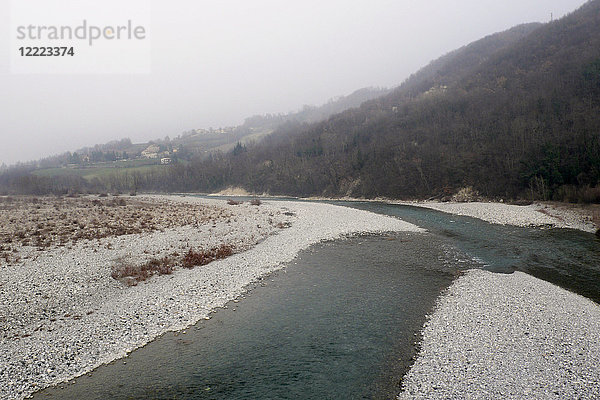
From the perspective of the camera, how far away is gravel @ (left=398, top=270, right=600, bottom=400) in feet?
26.5

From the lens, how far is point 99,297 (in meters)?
15.2

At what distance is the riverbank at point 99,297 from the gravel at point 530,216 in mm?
21068

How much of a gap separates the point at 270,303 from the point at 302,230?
1782 centimetres

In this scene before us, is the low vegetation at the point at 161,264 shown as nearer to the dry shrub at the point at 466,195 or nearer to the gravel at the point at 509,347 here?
the gravel at the point at 509,347

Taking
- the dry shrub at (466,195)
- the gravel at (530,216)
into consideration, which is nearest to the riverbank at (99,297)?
the gravel at (530,216)

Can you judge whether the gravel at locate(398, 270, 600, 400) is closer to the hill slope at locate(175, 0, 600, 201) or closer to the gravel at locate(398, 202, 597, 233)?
the gravel at locate(398, 202, 597, 233)

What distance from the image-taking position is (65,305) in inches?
555

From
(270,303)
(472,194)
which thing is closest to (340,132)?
(472,194)

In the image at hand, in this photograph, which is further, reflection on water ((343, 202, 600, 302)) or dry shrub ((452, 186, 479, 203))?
dry shrub ((452, 186, 479, 203))

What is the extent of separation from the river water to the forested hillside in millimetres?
25886

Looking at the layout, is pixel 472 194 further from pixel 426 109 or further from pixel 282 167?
pixel 282 167

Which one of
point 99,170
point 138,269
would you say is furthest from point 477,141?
point 99,170

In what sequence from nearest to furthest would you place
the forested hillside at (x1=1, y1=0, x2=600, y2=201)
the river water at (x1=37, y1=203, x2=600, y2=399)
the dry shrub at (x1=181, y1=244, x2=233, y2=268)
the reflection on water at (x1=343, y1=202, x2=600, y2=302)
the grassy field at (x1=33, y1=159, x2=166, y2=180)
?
the river water at (x1=37, y1=203, x2=600, y2=399) < the reflection on water at (x1=343, y1=202, x2=600, y2=302) < the dry shrub at (x1=181, y1=244, x2=233, y2=268) < the forested hillside at (x1=1, y1=0, x2=600, y2=201) < the grassy field at (x1=33, y1=159, x2=166, y2=180)

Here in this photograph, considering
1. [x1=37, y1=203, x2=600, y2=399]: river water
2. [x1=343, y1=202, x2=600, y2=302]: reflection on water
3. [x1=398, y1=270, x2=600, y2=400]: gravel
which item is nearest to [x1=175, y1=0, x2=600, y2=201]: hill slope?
[x1=343, y1=202, x2=600, y2=302]: reflection on water
